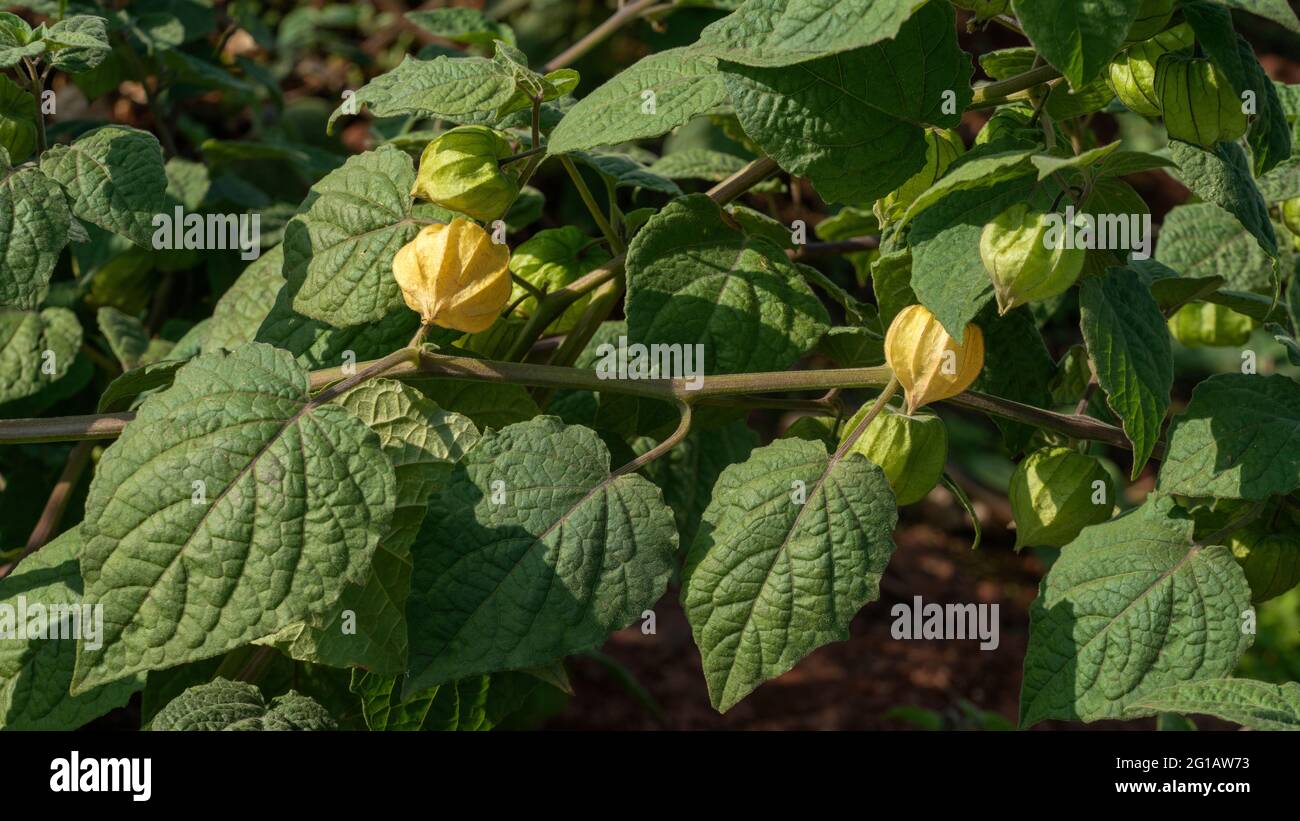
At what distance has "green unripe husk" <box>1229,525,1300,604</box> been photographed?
1.02m

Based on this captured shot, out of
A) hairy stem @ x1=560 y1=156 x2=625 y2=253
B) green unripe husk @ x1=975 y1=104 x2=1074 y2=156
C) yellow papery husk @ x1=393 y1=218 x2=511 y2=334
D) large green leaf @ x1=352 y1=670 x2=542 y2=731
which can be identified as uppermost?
green unripe husk @ x1=975 y1=104 x2=1074 y2=156

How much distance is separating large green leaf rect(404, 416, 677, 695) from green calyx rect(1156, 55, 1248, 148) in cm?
45

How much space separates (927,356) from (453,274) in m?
0.35

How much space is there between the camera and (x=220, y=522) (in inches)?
31.9

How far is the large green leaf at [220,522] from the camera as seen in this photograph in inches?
31.2

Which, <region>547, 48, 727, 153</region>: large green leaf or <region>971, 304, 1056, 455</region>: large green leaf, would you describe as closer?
<region>547, 48, 727, 153</region>: large green leaf

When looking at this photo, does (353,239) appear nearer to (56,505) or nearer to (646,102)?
(646,102)

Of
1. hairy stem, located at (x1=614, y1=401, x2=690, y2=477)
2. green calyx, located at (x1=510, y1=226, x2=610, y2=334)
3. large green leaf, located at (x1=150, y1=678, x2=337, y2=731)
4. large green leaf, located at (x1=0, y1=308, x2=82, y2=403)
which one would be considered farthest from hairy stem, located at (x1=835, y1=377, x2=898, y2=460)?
large green leaf, located at (x1=0, y1=308, x2=82, y2=403)

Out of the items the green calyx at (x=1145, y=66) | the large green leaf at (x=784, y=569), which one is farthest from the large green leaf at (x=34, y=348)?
the green calyx at (x=1145, y=66)

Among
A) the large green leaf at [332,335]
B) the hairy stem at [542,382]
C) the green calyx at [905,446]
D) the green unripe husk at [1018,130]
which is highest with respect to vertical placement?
the green unripe husk at [1018,130]

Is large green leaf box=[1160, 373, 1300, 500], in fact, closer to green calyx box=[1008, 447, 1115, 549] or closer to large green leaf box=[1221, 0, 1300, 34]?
green calyx box=[1008, 447, 1115, 549]

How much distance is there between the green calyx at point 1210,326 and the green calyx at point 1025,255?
22.1 inches

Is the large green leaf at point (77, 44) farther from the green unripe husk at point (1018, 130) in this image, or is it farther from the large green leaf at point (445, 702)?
the green unripe husk at point (1018, 130)

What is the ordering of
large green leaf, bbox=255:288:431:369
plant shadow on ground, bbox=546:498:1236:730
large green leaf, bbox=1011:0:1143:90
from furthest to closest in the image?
plant shadow on ground, bbox=546:498:1236:730
large green leaf, bbox=255:288:431:369
large green leaf, bbox=1011:0:1143:90
